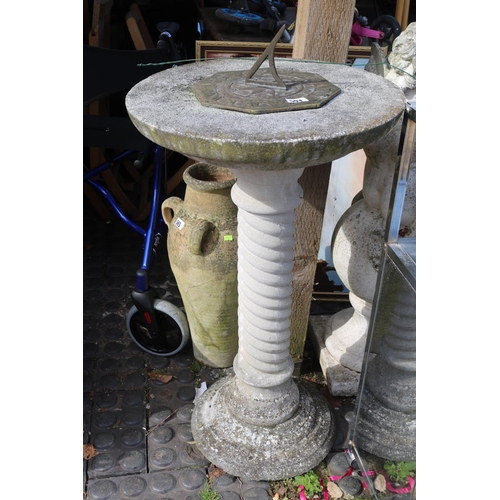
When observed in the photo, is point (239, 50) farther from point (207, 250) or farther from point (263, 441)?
point (263, 441)

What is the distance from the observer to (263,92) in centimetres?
182

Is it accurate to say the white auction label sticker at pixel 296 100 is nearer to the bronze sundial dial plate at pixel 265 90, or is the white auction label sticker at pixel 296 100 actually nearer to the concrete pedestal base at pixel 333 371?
the bronze sundial dial plate at pixel 265 90

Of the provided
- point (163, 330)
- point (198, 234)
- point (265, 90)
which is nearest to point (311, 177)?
point (198, 234)

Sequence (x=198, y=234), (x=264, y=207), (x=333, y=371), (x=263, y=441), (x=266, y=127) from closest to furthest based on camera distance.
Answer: (x=266, y=127) → (x=264, y=207) → (x=263, y=441) → (x=198, y=234) → (x=333, y=371)

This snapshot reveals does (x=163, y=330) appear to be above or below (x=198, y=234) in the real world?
below

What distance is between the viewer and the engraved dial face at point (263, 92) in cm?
171

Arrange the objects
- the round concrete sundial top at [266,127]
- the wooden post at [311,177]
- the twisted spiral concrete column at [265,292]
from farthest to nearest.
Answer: the wooden post at [311,177]
the twisted spiral concrete column at [265,292]
the round concrete sundial top at [266,127]

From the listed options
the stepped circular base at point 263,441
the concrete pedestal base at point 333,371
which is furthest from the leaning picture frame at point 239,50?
the stepped circular base at point 263,441

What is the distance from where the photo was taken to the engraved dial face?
1715mm

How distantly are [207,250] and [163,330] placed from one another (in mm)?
574

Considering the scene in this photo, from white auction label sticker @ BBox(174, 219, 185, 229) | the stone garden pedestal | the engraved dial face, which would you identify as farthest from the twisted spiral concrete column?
white auction label sticker @ BBox(174, 219, 185, 229)

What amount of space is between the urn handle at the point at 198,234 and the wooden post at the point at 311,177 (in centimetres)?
40

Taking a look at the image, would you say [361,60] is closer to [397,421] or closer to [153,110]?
[153,110]

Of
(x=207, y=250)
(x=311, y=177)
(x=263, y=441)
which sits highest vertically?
(x=311, y=177)
